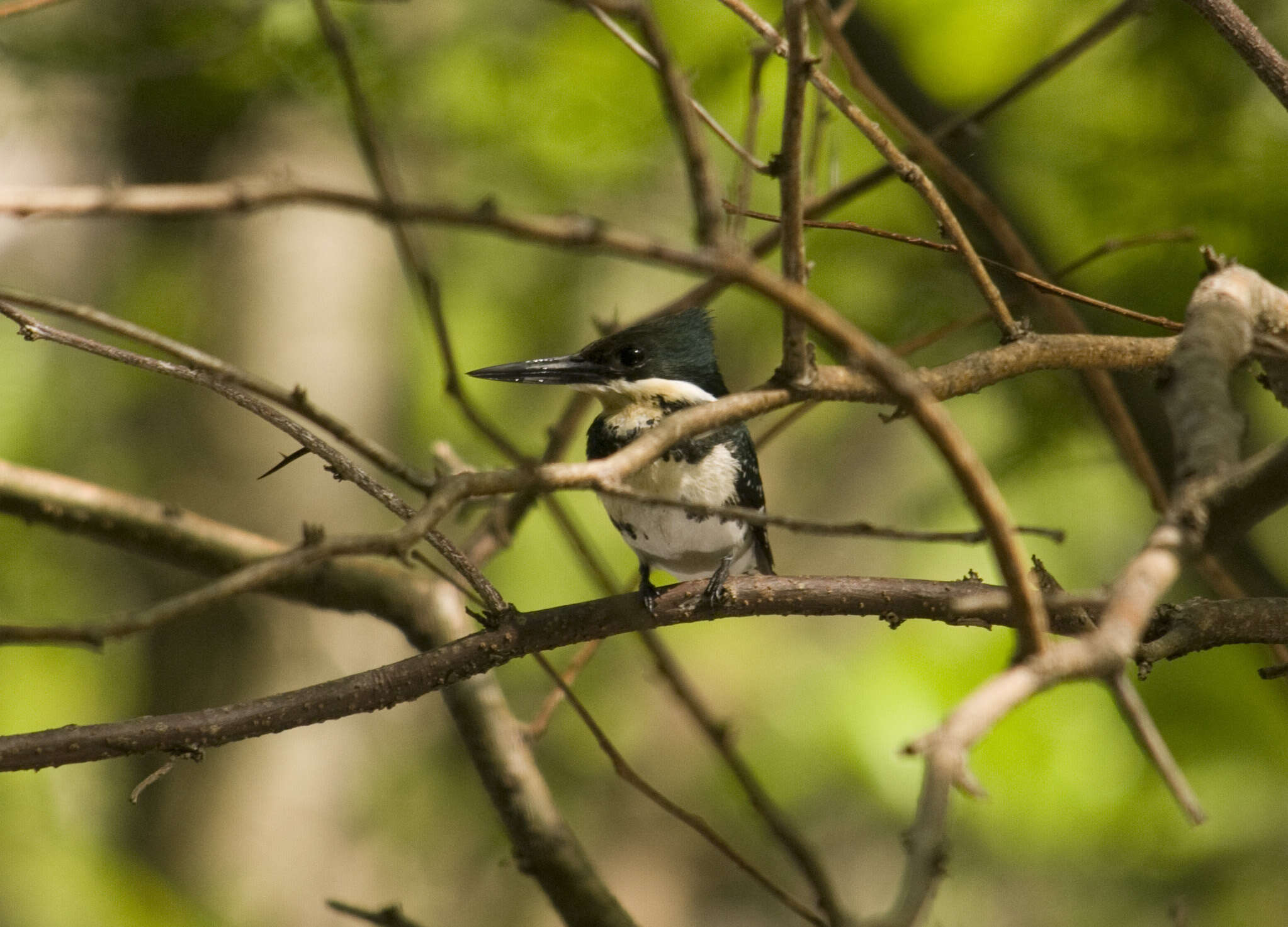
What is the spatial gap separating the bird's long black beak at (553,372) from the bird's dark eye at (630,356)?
0.15 feet

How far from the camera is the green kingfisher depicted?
7.70 ft

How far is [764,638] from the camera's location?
575 centimetres

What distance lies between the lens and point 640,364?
251 cm

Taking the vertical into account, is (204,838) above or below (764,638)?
below

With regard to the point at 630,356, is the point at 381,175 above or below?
below

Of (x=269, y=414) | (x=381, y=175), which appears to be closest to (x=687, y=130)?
(x=381, y=175)

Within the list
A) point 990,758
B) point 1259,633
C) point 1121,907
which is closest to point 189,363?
point 1259,633

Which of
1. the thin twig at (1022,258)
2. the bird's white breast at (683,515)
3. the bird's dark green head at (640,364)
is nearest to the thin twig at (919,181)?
the thin twig at (1022,258)

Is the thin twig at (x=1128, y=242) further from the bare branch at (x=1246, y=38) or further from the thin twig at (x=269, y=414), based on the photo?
the thin twig at (x=269, y=414)

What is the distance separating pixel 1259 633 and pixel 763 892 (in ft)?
15.8

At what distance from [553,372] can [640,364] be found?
0.66 feet

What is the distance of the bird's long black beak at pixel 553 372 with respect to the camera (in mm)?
2322

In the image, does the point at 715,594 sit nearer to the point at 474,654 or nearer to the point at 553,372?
the point at 474,654

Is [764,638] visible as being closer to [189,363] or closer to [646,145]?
[646,145]
